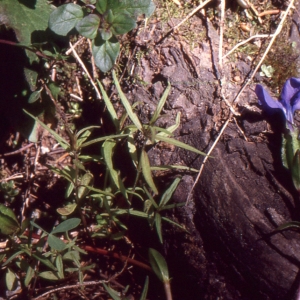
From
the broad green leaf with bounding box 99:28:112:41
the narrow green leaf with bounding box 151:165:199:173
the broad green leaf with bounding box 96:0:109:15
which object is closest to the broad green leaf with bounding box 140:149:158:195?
the narrow green leaf with bounding box 151:165:199:173

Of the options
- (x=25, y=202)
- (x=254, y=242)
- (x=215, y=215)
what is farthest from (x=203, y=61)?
(x=25, y=202)

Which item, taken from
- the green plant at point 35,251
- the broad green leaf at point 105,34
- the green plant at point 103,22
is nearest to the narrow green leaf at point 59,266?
the green plant at point 35,251

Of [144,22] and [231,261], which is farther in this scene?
[144,22]

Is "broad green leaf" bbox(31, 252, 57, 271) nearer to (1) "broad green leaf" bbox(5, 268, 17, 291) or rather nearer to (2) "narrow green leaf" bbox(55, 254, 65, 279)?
(2) "narrow green leaf" bbox(55, 254, 65, 279)

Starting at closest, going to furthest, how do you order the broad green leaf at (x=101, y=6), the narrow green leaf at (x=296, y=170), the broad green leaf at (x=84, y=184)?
the narrow green leaf at (x=296, y=170) < the broad green leaf at (x=101, y=6) < the broad green leaf at (x=84, y=184)

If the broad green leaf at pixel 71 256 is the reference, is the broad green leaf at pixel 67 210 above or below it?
above

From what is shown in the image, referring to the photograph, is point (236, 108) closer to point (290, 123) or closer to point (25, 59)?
point (290, 123)

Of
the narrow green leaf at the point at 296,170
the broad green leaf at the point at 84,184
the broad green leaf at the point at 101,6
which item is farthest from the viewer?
the broad green leaf at the point at 84,184

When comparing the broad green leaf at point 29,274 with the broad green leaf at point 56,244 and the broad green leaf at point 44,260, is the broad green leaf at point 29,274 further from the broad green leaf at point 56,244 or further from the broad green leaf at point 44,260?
the broad green leaf at point 56,244
